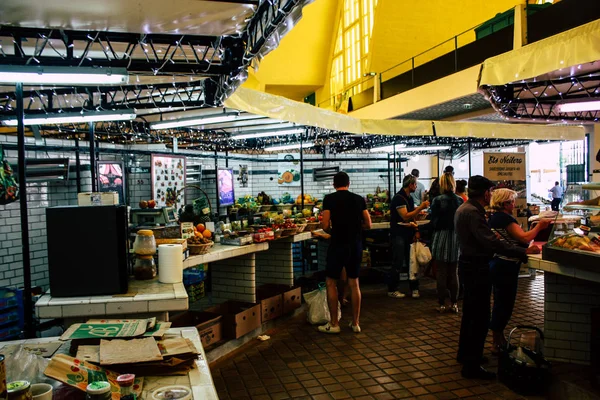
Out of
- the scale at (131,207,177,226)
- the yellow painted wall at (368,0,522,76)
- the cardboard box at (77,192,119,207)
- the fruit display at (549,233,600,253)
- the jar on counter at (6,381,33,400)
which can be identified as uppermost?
the yellow painted wall at (368,0,522,76)

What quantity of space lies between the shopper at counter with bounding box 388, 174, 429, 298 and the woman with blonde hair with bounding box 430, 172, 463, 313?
0.59 m

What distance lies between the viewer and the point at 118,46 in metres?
5.29

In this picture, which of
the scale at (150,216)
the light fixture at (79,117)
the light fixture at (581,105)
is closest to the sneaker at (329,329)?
the scale at (150,216)

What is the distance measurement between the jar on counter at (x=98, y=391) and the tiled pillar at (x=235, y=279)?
169 inches

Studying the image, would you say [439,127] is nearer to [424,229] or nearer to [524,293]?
[424,229]

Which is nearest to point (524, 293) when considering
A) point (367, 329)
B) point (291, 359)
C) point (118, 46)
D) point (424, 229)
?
point (424, 229)

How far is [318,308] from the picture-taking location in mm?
6258

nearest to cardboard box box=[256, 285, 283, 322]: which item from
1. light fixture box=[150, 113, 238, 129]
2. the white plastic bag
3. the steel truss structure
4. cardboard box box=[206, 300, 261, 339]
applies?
cardboard box box=[206, 300, 261, 339]

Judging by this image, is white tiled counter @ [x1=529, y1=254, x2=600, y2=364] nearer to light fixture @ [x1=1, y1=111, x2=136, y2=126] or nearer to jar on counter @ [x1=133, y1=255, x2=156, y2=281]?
jar on counter @ [x1=133, y1=255, x2=156, y2=281]

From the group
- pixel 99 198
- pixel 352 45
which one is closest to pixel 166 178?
pixel 99 198

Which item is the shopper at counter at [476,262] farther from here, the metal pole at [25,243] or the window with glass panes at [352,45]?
the window with glass panes at [352,45]

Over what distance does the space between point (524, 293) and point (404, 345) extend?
3316 mm

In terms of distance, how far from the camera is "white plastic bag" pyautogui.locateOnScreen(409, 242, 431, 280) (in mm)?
7188

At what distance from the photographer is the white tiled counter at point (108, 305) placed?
3055 mm
